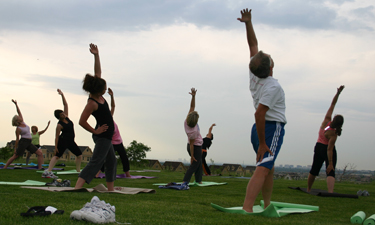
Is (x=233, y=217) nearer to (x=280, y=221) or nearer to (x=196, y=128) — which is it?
(x=280, y=221)

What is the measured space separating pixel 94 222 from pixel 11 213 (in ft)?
3.11

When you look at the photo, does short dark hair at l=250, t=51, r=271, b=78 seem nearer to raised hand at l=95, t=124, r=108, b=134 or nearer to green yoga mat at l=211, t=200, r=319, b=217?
green yoga mat at l=211, t=200, r=319, b=217

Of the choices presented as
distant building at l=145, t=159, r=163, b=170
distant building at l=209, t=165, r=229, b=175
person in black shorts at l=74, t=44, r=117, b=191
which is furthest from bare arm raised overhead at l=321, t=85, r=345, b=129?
distant building at l=145, t=159, r=163, b=170

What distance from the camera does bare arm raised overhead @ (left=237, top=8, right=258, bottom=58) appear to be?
4.80 meters

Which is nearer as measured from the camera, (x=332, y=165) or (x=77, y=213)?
(x=77, y=213)

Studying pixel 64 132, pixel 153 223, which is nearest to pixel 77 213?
pixel 153 223

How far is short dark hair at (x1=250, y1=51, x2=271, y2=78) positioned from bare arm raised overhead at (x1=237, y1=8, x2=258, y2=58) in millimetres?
365

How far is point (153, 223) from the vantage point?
11.0ft

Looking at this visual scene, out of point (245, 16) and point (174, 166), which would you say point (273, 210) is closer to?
point (245, 16)

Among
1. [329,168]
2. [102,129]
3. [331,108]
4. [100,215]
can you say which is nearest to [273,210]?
[100,215]

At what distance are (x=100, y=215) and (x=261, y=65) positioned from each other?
2537 millimetres

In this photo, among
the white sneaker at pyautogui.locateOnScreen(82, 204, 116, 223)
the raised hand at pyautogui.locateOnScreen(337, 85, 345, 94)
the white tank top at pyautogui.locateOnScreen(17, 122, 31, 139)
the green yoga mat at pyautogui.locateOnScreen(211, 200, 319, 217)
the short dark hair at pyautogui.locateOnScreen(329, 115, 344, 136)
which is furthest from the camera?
the white tank top at pyautogui.locateOnScreen(17, 122, 31, 139)

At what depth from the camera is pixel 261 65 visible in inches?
173

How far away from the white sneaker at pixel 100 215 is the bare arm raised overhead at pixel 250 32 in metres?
2.73
